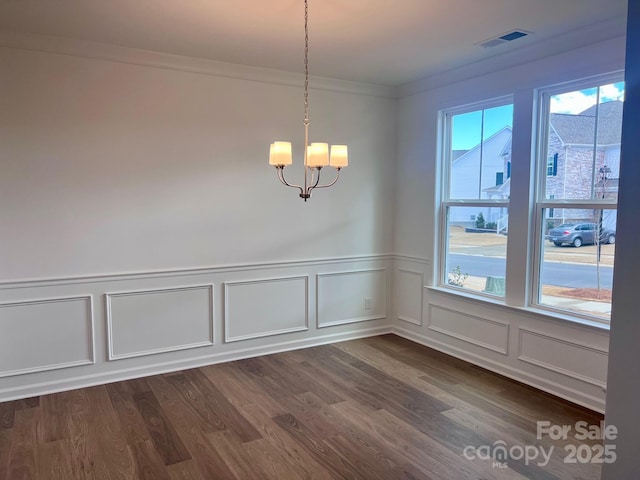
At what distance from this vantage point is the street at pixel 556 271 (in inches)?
126

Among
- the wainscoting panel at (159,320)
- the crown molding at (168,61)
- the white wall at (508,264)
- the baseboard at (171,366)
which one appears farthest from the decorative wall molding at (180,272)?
the crown molding at (168,61)

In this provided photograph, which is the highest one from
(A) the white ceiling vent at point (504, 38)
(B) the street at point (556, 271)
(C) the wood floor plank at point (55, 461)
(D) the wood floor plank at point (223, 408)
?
(A) the white ceiling vent at point (504, 38)

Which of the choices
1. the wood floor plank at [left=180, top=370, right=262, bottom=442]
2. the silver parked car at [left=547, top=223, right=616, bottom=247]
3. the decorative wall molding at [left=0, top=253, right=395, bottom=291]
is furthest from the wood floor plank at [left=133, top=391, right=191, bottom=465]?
the silver parked car at [left=547, top=223, right=616, bottom=247]

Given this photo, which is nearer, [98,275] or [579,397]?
[579,397]

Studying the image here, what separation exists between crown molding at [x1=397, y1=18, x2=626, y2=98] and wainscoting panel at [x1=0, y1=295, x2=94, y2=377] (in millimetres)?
3653

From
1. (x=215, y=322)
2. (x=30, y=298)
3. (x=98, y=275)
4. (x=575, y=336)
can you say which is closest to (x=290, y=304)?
A: (x=215, y=322)

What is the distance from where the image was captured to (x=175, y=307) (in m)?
3.94

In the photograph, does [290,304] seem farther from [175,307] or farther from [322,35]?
[322,35]

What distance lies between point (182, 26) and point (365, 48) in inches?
54.2

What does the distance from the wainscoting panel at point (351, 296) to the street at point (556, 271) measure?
98 cm

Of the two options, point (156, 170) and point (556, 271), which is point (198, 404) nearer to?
point (156, 170)

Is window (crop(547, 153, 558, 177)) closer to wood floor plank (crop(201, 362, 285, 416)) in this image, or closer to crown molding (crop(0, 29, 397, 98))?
crown molding (crop(0, 29, 397, 98))

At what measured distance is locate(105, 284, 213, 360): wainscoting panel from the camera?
3723mm

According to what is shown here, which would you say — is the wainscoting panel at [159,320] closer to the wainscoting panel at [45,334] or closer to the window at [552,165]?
the wainscoting panel at [45,334]
